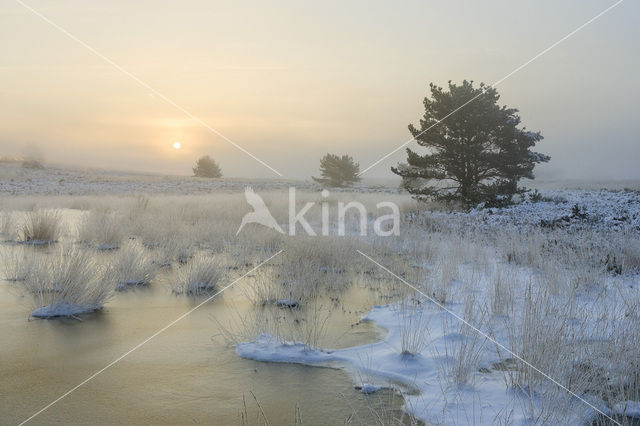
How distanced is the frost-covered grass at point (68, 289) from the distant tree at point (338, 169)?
38507 millimetres

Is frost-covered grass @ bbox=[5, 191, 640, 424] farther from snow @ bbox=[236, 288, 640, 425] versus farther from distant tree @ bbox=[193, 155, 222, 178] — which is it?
distant tree @ bbox=[193, 155, 222, 178]

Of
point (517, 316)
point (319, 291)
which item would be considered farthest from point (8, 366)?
point (517, 316)

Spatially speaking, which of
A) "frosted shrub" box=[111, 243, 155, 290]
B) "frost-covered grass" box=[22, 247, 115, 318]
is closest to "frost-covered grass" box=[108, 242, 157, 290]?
"frosted shrub" box=[111, 243, 155, 290]

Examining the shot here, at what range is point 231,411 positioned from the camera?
3.84 m

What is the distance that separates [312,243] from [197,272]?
3.40m

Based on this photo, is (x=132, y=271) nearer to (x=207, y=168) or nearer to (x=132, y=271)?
(x=132, y=271)

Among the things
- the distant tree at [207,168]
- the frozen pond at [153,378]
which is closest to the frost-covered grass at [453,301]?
the frozen pond at [153,378]

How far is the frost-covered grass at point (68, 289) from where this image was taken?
645 cm

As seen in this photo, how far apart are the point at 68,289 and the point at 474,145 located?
51.0 feet

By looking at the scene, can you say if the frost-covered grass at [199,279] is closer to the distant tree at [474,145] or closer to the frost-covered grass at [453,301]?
the frost-covered grass at [453,301]

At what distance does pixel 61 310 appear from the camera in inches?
253

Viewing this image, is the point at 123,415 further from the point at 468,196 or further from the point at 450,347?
the point at 468,196

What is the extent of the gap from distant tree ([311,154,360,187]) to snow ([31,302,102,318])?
38.9 metres

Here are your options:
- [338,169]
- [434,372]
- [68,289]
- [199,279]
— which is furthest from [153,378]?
[338,169]
